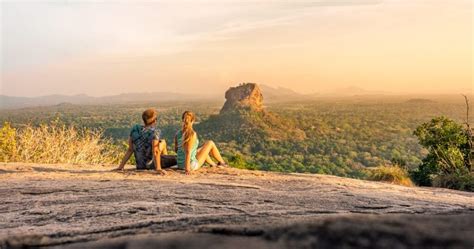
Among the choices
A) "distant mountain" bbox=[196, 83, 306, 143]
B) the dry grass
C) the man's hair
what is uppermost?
the man's hair

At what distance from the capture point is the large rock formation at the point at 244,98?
63.6m

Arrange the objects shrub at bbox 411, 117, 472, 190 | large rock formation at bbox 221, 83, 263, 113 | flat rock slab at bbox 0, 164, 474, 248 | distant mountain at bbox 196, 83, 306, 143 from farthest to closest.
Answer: large rock formation at bbox 221, 83, 263, 113 < distant mountain at bbox 196, 83, 306, 143 < shrub at bbox 411, 117, 472, 190 < flat rock slab at bbox 0, 164, 474, 248

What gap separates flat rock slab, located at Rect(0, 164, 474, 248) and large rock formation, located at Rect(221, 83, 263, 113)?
179ft

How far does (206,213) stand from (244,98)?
61.3m

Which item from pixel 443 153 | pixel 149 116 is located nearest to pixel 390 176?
pixel 443 153

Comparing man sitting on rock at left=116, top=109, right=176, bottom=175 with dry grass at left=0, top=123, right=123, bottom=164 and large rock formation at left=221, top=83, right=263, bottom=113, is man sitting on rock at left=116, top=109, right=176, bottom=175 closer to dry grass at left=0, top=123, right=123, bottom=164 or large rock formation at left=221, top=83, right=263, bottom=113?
dry grass at left=0, top=123, right=123, bottom=164

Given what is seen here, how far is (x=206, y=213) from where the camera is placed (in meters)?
3.77

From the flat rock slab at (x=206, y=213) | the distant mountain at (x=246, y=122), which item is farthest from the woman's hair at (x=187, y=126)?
the distant mountain at (x=246, y=122)

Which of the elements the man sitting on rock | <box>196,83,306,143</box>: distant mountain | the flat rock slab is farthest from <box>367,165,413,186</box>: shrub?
<box>196,83,306,143</box>: distant mountain

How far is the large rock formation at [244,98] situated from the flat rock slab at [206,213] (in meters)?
54.6

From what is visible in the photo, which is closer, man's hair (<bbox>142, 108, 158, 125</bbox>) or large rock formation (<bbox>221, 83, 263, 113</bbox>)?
man's hair (<bbox>142, 108, 158, 125</bbox>)

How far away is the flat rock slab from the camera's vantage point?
179cm

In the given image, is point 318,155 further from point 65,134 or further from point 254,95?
point 65,134

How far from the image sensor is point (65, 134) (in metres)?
14.2
